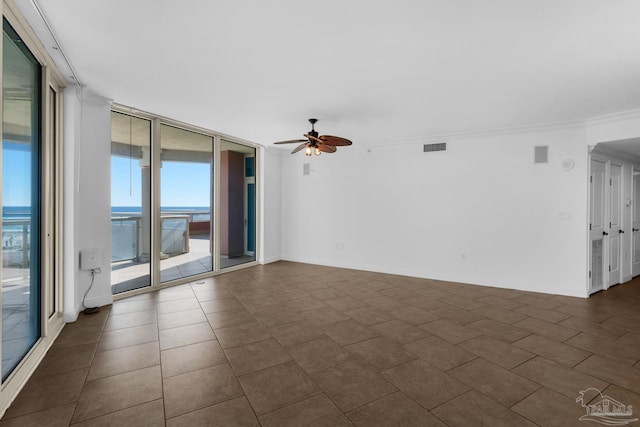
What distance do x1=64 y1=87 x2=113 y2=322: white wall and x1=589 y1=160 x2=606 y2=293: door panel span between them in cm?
711

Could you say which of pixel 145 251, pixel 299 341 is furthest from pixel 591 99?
pixel 145 251

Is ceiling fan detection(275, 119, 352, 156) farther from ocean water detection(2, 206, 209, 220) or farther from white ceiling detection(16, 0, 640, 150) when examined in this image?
ocean water detection(2, 206, 209, 220)

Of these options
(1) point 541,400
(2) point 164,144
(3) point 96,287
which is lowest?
(1) point 541,400

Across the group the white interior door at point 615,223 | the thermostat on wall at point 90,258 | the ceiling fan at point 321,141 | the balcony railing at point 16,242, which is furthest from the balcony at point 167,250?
the white interior door at point 615,223

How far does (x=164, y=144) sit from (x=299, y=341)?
4.14 meters

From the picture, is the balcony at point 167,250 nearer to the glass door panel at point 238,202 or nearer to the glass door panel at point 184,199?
the glass door panel at point 184,199

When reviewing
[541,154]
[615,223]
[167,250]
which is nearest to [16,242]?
[167,250]

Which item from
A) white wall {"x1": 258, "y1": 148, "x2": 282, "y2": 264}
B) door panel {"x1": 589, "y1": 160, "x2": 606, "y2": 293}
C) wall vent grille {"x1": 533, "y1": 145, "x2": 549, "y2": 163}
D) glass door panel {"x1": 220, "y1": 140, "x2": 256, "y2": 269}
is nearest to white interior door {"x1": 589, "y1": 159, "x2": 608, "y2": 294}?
door panel {"x1": 589, "y1": 160, "x2": 606, "y2": 293}

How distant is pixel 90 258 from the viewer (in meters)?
3.90

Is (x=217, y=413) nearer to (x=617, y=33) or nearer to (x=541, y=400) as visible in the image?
(x=541, y=400)

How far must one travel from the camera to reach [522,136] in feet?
17.0

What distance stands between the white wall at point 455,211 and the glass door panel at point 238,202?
948mm

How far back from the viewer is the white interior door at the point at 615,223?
18.0ft

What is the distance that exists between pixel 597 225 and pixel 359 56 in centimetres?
507
